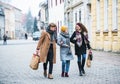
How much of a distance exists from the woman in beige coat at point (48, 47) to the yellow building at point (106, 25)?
42.1ft

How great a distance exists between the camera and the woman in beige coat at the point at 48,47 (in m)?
12.7

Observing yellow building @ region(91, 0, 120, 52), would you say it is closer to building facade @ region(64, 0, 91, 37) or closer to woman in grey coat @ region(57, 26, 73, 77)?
building facade @ region(64, 0, 91, 37)

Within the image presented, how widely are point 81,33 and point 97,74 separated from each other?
4.64 ft

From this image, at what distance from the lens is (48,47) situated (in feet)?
42.0

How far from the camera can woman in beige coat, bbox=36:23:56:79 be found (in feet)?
41.8

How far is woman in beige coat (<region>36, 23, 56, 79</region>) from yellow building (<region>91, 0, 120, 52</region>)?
12817 millimetres

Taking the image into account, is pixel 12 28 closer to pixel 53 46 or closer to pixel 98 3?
pixel 98 3

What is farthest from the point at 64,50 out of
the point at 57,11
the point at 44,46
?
the point at 57,11

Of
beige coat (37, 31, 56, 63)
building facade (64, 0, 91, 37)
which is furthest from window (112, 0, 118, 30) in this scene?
beige coat (37, 31, 56, 63)

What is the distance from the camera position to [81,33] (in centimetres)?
1358

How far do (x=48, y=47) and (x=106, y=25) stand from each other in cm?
1601

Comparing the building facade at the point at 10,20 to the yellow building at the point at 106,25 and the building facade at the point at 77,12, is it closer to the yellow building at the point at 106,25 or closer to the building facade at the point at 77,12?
the building facade at the point at 77,12

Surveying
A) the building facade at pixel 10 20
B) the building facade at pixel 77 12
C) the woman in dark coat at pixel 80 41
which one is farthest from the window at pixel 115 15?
the building facade at pixel 10 20

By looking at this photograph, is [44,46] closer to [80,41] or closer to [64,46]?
[64,46]
